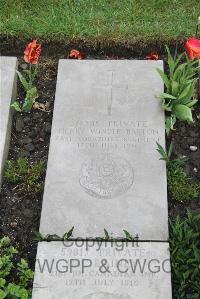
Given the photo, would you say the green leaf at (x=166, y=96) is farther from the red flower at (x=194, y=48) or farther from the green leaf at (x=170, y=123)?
the red flower at (x=194, y=48)

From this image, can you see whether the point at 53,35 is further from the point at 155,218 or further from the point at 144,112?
the point at 155,218

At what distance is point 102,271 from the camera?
11.0 feet

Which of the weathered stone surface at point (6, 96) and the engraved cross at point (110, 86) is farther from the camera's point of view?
the engraved cross at point (110, 86)

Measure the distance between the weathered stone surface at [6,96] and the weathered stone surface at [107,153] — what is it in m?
0.34

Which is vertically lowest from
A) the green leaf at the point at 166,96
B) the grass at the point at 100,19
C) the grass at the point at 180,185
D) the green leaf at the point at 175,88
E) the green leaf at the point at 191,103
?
the grass at the point at 180,185

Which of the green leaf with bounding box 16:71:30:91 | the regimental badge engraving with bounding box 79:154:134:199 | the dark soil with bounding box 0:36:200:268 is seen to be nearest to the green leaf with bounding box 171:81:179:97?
the dark soil with bounding box 0:36:200:268

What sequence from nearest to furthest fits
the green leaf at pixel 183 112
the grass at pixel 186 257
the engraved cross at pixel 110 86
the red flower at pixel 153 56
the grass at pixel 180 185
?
the grass at pixel 186 257
the grass at pixel 180 185
the green leaf at pixel 183 112
the engraved cross at pixel 110 86
the red flower at pixel 153 56

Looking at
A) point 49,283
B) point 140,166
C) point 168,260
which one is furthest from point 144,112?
point 49,283

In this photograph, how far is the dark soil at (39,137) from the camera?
378 cm

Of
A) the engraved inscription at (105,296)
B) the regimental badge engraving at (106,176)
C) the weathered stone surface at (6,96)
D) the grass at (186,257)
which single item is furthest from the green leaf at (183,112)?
the engraved inscription at (105,296)

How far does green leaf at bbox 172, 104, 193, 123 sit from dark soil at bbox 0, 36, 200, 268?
0.14 metres

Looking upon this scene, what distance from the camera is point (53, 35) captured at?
4738mm

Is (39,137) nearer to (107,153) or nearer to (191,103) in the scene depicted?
(107,153)

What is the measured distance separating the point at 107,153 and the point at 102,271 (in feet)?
2.76
